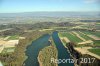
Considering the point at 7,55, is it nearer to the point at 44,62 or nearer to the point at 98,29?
the point at 44,62

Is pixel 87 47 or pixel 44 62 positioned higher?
pixel 87 47

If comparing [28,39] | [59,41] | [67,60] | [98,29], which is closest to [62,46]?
[59,41]

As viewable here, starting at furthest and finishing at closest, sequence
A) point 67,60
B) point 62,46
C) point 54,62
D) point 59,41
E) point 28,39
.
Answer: point 28,39, point 59,41, point 62,46, point 67,60, point 54,62

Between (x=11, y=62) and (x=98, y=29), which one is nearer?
(x=11, y=62)

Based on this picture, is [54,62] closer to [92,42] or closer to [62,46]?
[92,42]

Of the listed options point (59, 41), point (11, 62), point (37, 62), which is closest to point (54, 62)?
point (37, 62)

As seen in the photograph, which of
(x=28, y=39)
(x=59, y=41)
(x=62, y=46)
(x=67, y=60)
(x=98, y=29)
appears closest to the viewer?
(x=67, y=60)

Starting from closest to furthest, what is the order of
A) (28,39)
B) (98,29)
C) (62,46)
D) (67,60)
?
(67,60) → (98,29) → (62,46) → (28,39)

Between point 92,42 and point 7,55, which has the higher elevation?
point 92,42

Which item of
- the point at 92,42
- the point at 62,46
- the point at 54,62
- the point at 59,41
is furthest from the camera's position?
the point at 59,41
